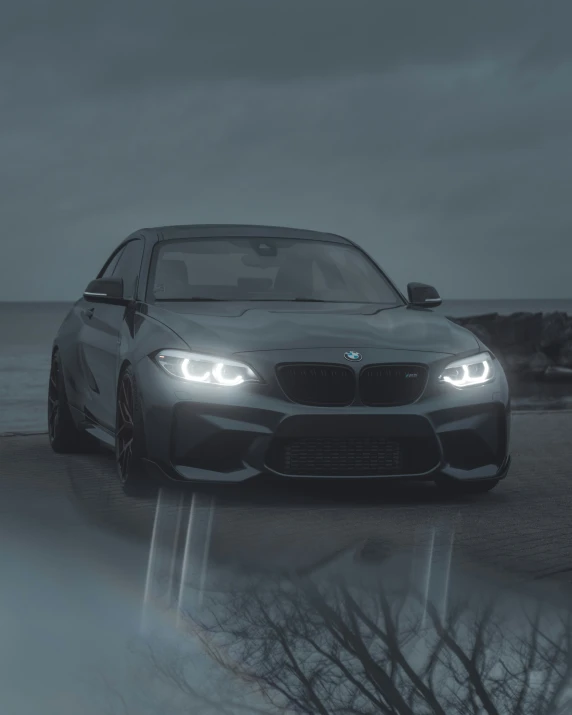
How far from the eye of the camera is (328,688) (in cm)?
363

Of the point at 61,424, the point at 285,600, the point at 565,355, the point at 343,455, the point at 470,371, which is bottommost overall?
the point at 565,355

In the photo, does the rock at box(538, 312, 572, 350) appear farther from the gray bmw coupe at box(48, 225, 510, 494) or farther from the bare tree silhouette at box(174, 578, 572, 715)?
the bare tree silhouette at box(174, 578, 572, 715)

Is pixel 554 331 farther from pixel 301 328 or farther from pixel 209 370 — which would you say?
pixel 209 370

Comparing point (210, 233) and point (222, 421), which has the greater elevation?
point (210, 233)

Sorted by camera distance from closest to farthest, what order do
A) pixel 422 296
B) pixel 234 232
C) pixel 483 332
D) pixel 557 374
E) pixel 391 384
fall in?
pixel 391 384 < pixel 422 296 < pixel 234 232 < pixel 557 374 < pixel 483 332

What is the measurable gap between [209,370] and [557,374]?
30.0 metres

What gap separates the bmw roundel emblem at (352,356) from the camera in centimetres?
665

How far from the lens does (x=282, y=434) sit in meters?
6.47

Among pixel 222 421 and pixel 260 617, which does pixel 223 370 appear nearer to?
pixel 222 421

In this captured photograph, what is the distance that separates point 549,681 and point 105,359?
15.6 feet

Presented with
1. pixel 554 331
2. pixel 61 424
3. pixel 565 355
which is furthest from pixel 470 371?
pixel 554 331

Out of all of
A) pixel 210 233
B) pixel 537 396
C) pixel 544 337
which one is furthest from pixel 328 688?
pixel 544 337

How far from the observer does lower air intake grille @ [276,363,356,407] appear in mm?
6570

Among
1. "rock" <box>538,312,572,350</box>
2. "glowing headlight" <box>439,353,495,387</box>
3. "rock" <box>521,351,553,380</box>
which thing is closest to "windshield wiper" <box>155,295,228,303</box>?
"glowing headlight" <box>439,353,495,387</box>
